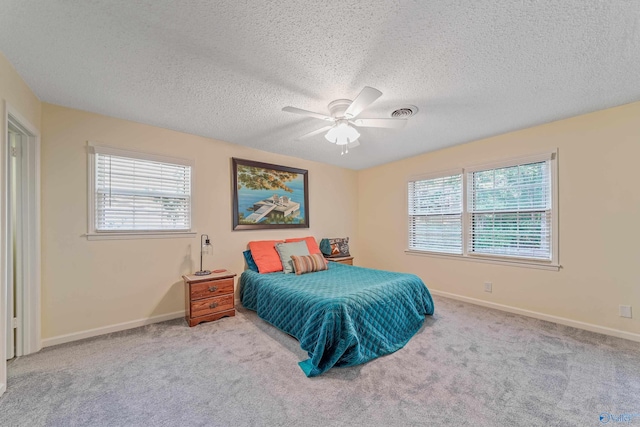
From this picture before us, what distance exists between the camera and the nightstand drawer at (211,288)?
2.87 metres

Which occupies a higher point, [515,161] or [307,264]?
[515,161]

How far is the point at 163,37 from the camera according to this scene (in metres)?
1.59

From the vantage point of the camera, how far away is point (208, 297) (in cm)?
296

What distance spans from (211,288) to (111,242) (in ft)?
3.79

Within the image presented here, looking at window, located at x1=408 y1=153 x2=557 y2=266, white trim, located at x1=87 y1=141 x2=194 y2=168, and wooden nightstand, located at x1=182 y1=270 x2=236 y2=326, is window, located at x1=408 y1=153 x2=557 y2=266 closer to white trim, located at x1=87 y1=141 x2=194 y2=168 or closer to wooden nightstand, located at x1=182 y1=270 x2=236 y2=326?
wooden nightstand, located at x1=182 y1=270 x2=236 y2=326

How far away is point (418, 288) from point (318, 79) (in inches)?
95.8

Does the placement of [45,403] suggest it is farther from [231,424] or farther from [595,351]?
[595,351]

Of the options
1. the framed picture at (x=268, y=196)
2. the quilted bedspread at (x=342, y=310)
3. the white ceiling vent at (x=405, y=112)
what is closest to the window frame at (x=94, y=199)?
the framed picture at (x=268, y=196)

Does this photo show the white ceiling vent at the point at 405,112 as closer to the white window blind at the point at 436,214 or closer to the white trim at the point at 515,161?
the white trim at the point at 515,161

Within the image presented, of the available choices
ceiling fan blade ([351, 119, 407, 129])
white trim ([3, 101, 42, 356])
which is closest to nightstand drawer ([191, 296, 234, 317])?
white trim ([3, 101, 42, 356])

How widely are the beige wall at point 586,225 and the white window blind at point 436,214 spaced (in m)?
0.41

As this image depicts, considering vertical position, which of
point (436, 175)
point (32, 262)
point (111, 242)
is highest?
point (436, 175)

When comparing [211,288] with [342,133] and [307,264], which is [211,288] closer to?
[307,264]

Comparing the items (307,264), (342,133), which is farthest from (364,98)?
(307,264)
